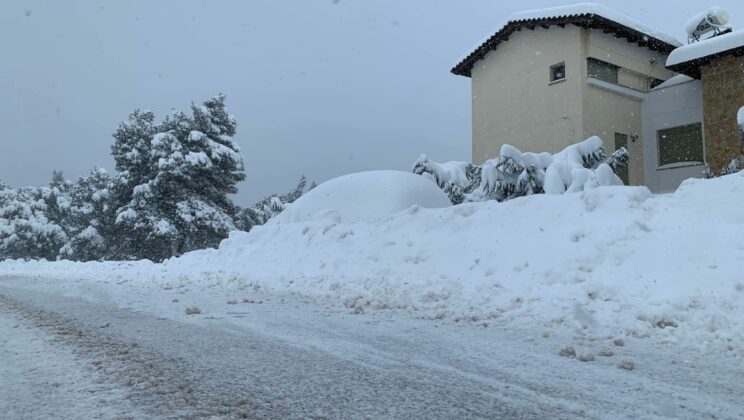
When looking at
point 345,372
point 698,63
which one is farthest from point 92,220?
point 345,372

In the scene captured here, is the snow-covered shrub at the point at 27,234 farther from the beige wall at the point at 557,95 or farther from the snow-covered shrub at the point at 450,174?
the snow-covered shrub at the point at 450,174

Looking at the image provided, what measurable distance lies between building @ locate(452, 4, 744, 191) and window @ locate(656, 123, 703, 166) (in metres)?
0.03

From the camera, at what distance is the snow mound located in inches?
483

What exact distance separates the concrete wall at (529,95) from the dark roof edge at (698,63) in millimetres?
3002

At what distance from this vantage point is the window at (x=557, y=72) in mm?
18875

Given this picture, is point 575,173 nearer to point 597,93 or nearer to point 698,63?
point 698,63

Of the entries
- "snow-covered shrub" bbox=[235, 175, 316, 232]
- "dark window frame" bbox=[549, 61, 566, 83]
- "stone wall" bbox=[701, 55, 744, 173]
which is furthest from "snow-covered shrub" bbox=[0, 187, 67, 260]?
"stone wall" bbox=[701, 55, 744, 173]

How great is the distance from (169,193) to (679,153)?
974 inches

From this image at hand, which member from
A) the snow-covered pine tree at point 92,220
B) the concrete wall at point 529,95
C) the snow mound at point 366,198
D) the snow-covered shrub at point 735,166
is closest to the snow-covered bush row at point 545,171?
the snow mound at point 366,198

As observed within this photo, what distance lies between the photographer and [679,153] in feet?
60.3

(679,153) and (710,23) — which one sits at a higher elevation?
(710,23)

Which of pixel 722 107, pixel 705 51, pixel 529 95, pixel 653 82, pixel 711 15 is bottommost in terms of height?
pixel 722 107

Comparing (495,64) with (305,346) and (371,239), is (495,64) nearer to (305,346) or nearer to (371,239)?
(371,239)

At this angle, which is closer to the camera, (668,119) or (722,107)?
(722,107)
